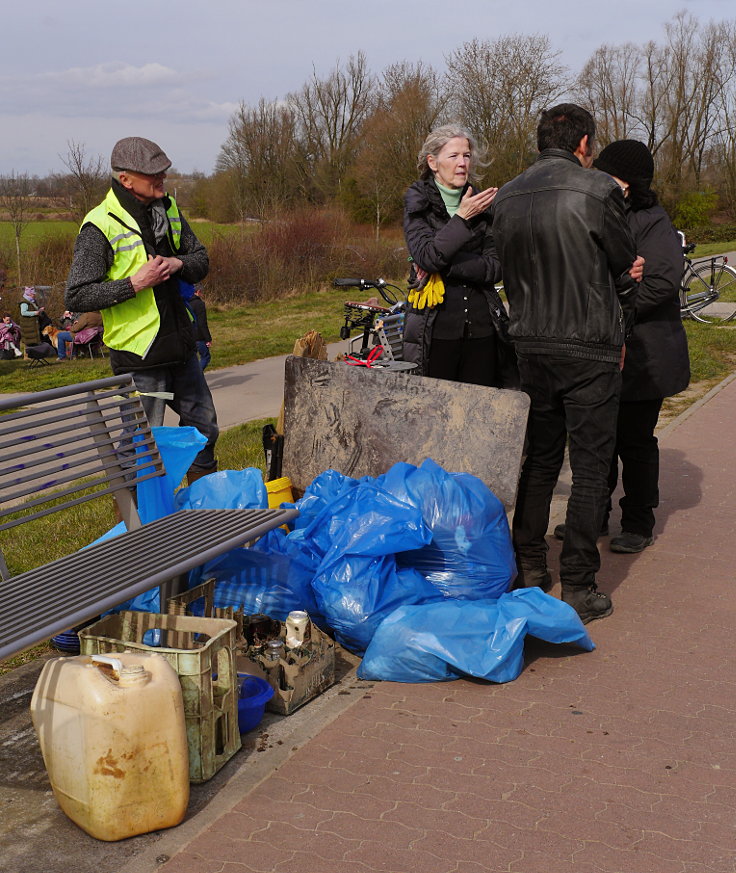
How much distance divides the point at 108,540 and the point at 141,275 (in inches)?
53.4

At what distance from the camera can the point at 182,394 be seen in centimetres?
496

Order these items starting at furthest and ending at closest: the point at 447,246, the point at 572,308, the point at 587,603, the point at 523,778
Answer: the point at 447,246
the point at 587,603
the point at 572,308
the point at 523,778

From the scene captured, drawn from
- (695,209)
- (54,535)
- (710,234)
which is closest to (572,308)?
(54,535)

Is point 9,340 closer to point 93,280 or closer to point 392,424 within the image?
point 93,280

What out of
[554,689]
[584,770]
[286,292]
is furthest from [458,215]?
[286,292]

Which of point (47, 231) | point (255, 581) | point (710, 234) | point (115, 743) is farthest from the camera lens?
point (710, 234)

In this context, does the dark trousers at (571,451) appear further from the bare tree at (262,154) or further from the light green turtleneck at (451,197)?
the bare tree at (262,154)

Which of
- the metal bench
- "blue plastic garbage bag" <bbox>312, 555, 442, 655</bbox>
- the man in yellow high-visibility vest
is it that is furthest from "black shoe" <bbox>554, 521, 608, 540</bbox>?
the man in yellow high-visibility vest

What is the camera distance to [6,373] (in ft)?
43.0

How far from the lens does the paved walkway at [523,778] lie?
104 inches

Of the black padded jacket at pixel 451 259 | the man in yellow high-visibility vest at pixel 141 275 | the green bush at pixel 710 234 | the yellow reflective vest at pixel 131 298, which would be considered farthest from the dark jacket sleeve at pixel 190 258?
the green bush at pixel 710 234

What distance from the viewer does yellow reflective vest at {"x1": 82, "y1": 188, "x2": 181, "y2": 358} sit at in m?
4.59

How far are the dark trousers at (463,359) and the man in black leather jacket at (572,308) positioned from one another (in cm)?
70

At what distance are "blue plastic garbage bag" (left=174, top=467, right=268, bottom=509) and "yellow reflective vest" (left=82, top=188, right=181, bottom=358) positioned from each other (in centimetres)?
70
